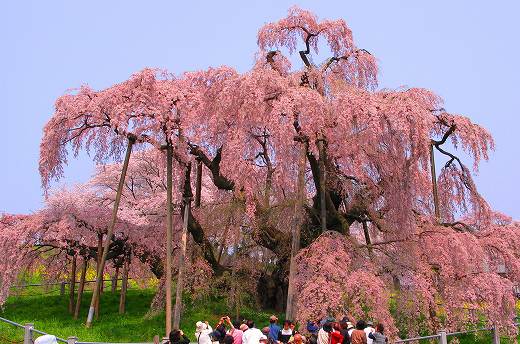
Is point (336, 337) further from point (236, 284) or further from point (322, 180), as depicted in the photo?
point (236, 284)

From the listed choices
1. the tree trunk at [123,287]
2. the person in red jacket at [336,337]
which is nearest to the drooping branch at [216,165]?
the tree trunk at [123,287]

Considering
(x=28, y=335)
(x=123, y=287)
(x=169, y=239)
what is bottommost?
(x=28, y=335)

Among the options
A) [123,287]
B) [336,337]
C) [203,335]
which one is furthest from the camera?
[123,287]

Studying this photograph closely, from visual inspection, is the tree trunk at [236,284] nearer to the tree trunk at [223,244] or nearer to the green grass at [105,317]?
the tree trunk at [223,244]

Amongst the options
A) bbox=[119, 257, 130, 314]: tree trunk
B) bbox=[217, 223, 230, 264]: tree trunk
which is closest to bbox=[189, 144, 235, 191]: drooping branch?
bbox=[217, 223, 230, 264]: tree trunk

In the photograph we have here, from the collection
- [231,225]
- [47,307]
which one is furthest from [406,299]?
[47,307]

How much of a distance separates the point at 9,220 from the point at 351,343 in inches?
716

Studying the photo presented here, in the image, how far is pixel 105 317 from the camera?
22.5 meters

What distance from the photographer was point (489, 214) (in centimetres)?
2173

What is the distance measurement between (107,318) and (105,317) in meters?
0.31

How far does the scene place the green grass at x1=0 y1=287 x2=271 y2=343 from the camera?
1909 cm

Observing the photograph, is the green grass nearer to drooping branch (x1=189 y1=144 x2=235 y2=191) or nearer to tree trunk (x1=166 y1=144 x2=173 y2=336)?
tree trunk (x1=166 y1=144 x2=173 y2=336)

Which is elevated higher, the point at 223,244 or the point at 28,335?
the point at 223,244

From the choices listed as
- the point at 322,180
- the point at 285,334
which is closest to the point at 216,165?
the point at 322,180
